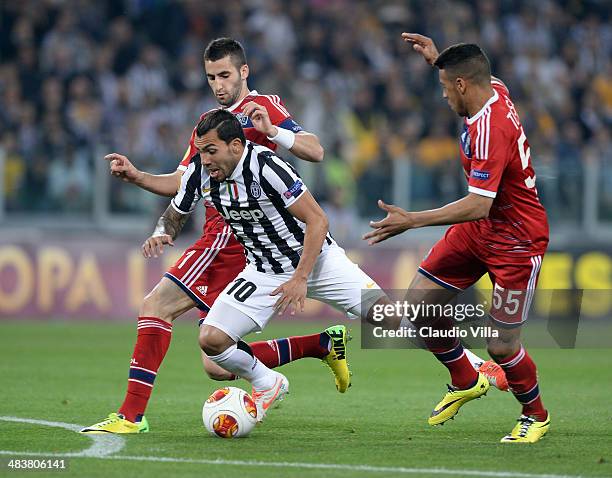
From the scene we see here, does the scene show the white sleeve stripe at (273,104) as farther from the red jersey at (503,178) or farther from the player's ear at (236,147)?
the red jersey at (503,178)

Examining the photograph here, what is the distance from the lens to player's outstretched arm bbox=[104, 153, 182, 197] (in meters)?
7.76

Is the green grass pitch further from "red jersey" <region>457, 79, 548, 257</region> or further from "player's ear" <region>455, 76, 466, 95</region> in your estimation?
"player's ear" <region>455, 76, 466, 95</region>

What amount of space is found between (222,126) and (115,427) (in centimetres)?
194

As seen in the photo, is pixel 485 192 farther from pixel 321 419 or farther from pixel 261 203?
pixel 321 419

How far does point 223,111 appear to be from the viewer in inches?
292

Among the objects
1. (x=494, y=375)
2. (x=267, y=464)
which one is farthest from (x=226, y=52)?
(x=267, y=464)

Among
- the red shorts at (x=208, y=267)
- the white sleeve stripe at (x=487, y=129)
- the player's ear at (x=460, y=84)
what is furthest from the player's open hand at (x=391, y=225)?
the red shorts at (x=208, y=267)

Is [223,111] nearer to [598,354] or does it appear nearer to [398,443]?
[398,443]

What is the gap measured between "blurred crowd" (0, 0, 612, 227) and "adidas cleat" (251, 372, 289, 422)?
8816mm

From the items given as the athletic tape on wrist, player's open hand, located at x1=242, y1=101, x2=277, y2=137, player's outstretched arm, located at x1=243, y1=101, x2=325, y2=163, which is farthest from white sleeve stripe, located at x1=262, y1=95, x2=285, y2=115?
player's open hand, located at x1=242, y1=101, x2=277, y2=137

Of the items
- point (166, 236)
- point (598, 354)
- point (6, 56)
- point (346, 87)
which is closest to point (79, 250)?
point (6, 56)

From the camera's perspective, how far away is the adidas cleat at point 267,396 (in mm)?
7605

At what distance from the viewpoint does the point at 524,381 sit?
7441 millimetres

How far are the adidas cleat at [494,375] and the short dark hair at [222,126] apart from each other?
7.91 ft
